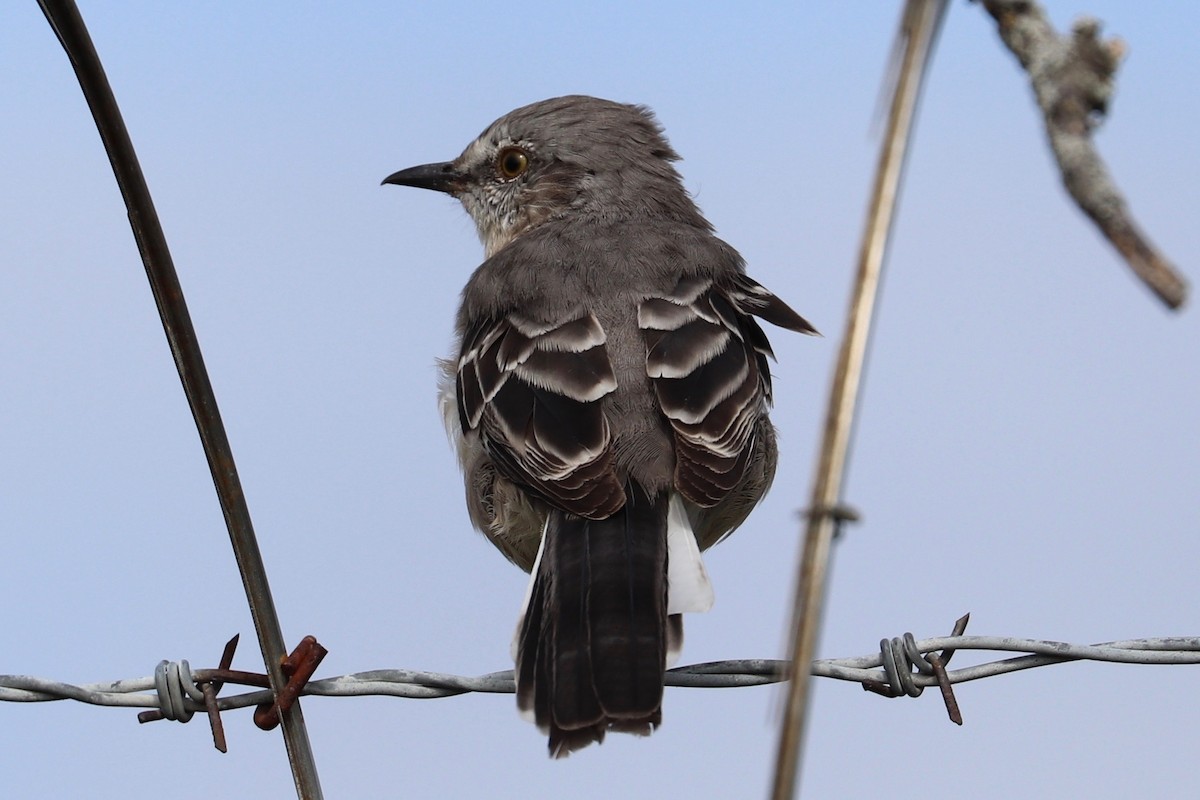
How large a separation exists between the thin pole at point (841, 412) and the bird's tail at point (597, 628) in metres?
2.54

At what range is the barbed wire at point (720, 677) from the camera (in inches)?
142

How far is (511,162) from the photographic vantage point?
6902mm

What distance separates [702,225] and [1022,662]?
3.31 meters

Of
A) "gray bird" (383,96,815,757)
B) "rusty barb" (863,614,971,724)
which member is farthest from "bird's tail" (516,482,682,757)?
"rusty barb" (863,614,971,724)

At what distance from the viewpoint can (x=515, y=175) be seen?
6.86 m

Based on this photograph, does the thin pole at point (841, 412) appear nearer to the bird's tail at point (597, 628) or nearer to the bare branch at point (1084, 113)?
the bare branch at point (1084, 113)

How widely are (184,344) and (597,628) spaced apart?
1.65m

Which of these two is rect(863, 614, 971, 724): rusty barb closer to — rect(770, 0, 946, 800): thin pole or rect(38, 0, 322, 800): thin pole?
rect(38, 0, 322, 800): thin pole

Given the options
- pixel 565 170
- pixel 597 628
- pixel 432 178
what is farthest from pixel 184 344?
pixel 432 178

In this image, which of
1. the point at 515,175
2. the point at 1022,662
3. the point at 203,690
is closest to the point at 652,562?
the point at 1022,662

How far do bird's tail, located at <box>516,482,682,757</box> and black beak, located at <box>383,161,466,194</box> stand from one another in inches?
122

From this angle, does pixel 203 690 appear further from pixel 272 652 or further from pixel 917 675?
pixel 917 675

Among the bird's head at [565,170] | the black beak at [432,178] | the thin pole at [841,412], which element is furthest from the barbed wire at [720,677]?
the black beak at [432,178]

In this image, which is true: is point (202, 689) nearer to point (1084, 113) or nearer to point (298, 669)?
point (298, 669)
